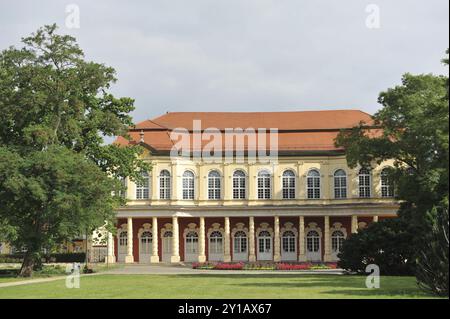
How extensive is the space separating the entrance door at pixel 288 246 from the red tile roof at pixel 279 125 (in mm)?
7083

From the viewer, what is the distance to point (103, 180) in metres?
38.9

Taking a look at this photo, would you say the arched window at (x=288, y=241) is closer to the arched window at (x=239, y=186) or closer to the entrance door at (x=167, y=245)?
the arched window at (x=239, y=186)

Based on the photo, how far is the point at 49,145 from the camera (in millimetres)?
39812

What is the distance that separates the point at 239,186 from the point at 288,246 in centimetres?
640

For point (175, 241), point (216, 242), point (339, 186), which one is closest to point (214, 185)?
point (216, 242)

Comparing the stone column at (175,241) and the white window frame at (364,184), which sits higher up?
the white window frame at (364,184)

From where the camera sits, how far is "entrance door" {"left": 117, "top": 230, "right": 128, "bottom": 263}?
203ft

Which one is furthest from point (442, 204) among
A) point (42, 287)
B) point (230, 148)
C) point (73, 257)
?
point (73, 257)

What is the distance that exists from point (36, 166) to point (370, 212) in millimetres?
30481

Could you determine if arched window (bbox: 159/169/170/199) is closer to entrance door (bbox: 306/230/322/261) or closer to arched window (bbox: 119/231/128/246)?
arched window (bbox: 119/231/128/246)

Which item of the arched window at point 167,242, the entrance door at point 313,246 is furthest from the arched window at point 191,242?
the entrance door at point 313,246

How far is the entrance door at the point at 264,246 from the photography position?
62156 millimetres

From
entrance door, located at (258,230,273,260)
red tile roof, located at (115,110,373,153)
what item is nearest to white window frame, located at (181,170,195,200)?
red tile roof, located at (115,110,373,153)
